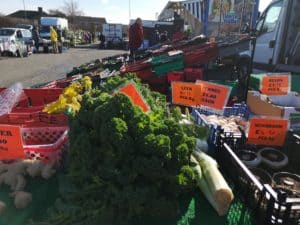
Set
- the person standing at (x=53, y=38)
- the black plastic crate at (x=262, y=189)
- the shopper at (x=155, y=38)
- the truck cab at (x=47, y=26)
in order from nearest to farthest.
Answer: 1. the black plastic crate at (x=262, y=189)
2. the shopper at (x=155, y=38)
3. the person standing at (x=53, y=38)
4. the truck cab at (x=47, y=26)

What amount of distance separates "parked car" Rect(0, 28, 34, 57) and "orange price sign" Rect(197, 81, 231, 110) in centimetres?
1864

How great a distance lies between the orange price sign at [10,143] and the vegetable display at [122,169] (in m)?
A: 0.59

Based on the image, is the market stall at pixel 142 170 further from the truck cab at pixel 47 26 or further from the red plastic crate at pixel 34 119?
the truck cab at pixel 47 26

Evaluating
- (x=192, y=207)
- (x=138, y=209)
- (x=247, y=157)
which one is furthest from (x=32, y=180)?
(x=247, y=157)

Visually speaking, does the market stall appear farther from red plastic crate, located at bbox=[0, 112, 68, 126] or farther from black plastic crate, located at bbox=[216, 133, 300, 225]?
red plastic crate, located at bbox=[0, 112, 68, 126]

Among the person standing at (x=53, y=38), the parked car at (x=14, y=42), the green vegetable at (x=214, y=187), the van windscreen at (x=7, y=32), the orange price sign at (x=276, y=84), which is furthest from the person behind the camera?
the person standing at (x=53, y=38)

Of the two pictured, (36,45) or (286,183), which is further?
(36,45)

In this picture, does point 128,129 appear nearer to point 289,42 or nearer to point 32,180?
point 32,180

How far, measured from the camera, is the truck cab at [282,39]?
6897 mm

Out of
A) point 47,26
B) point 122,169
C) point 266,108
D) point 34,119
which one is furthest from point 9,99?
point 47,26

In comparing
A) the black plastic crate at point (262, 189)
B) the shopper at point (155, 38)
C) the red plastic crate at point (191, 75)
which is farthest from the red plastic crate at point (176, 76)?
the shopper at point (155, 38)

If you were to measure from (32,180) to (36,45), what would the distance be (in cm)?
2486

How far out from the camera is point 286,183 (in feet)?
6.66

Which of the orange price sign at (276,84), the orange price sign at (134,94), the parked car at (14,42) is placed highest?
the orange price sign at (134,94)
